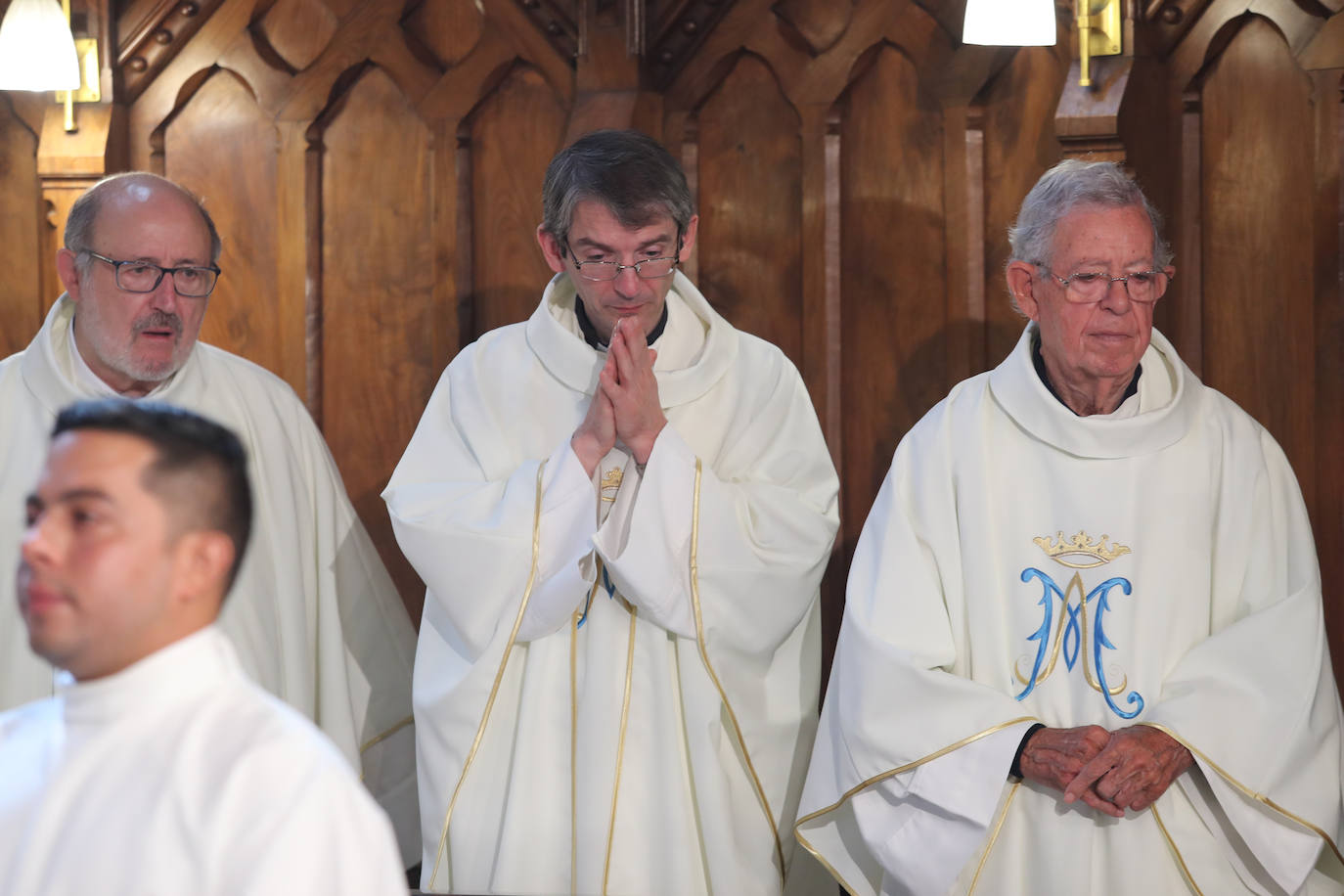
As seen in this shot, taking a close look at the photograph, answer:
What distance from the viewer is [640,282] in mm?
3795

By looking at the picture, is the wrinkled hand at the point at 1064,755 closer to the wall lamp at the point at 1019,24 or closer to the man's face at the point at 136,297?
the wall lamp at the point at 1019,24

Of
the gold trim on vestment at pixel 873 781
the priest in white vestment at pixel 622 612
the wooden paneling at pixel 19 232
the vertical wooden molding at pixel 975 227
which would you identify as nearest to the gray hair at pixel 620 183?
the priest in white vestment at pixel 622 612

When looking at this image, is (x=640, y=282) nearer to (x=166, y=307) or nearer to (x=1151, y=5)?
(x=166, y=307)

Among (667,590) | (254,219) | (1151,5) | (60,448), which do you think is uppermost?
(1151,5)

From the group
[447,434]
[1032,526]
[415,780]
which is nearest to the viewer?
[1032,526]

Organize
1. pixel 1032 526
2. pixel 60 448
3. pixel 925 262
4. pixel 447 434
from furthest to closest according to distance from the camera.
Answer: pixel 925 262
pixel 447 434
pixel 1032 526
pixel 60 448

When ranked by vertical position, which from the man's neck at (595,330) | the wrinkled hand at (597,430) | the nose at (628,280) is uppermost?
the nose at (628,280)

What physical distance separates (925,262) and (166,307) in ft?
7.39

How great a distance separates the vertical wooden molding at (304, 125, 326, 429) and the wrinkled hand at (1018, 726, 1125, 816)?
283 cm

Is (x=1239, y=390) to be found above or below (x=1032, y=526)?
above

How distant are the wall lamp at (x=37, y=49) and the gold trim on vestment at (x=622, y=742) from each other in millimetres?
2562

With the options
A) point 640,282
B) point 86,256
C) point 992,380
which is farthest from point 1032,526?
point 86,256

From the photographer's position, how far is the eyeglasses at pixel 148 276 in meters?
4.04

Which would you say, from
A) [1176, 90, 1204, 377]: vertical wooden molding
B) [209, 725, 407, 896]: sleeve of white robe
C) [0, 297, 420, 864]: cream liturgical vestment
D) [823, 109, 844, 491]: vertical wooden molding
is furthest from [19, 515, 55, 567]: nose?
[1176, 90, 1204, 377]: vertical wooden molding
